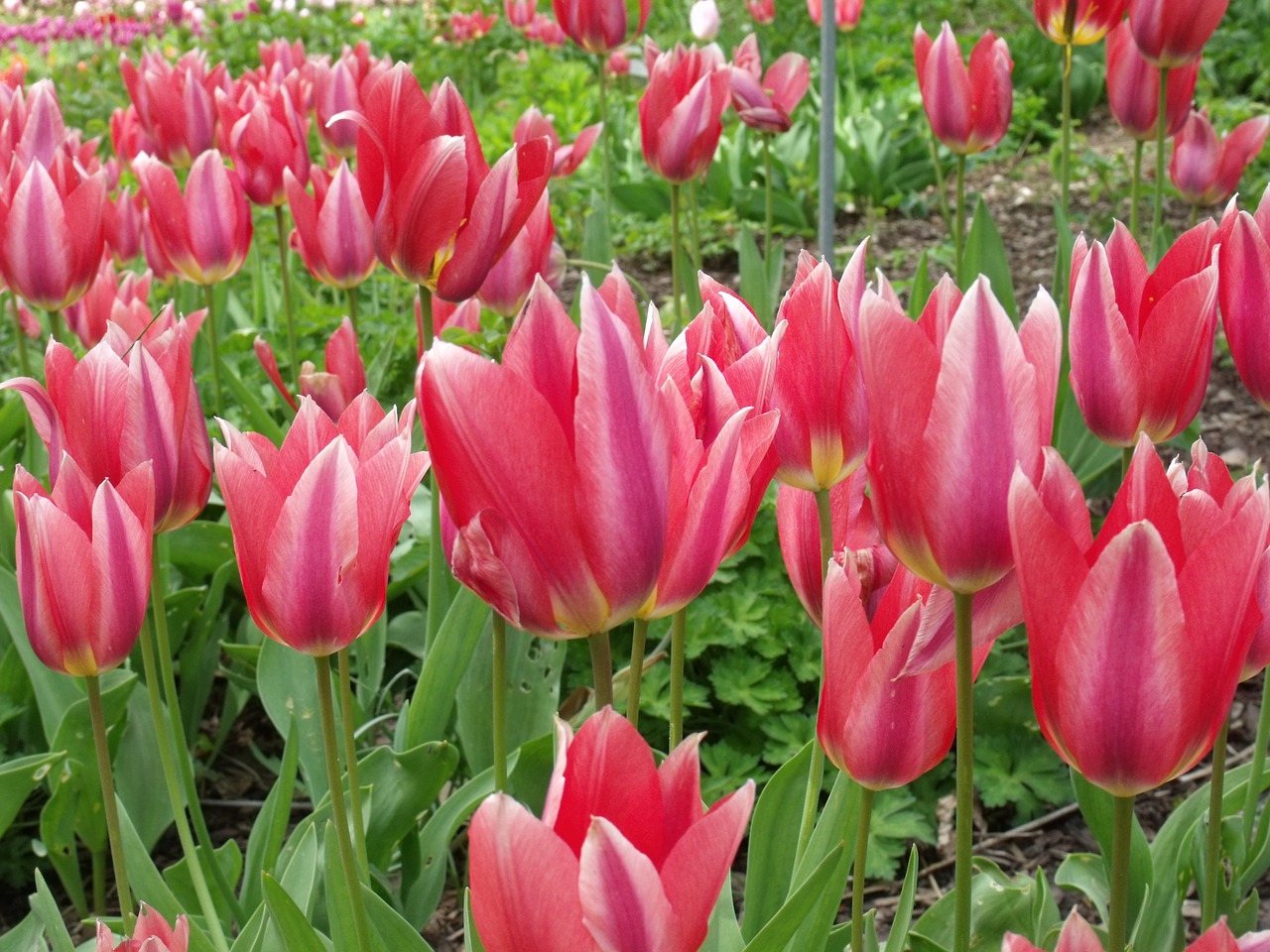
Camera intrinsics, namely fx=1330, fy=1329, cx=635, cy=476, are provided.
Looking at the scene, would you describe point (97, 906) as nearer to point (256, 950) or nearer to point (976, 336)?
point (256, 950)

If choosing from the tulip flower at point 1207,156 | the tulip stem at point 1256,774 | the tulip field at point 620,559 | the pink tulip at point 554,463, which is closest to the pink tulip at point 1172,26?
the tulip field at point 620,559

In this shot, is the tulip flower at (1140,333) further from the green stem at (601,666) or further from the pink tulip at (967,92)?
the pink tulip at (967,92)

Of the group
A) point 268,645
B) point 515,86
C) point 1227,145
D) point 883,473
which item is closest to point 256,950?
point 268,645

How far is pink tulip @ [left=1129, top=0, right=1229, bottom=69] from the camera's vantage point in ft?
7.01

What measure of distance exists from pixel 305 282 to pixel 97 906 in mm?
2674

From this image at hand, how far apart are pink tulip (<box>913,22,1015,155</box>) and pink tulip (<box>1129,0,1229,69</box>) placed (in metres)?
Result: 0.37

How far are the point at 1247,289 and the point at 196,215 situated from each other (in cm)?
160

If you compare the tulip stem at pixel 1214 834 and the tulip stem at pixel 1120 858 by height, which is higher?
the tulip stem at pixel 1120 858

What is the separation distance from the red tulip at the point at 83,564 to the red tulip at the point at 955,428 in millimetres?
584

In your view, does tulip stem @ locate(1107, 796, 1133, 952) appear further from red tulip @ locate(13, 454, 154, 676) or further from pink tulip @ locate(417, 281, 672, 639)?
red tulip @ locate(13, 454, 154, 676)

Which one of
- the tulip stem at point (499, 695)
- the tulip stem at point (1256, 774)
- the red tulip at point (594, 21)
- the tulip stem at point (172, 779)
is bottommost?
the tulip stem at point (1256, 774)

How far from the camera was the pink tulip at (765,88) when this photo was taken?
2.70 metres

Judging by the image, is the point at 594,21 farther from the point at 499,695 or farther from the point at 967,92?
the point at 499,695

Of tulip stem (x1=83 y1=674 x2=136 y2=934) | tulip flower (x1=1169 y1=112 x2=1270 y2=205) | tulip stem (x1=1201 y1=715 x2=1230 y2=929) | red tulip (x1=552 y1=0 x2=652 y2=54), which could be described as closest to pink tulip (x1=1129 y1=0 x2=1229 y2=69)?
tulip flower (x1=1169 y1=112 x2=1270 y2=205)
